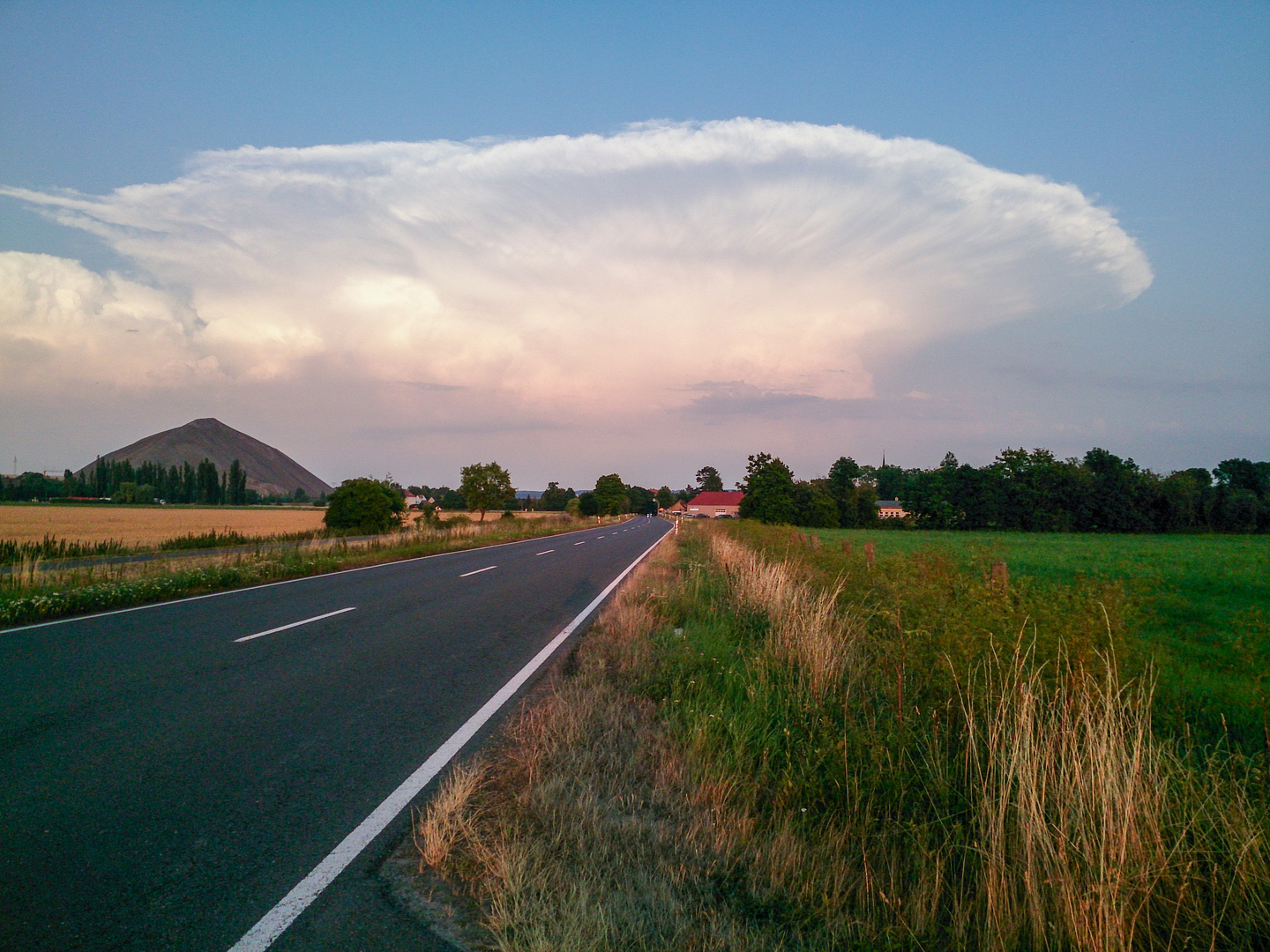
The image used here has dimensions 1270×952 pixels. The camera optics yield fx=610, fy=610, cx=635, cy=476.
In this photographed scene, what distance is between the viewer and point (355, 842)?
3.26 m

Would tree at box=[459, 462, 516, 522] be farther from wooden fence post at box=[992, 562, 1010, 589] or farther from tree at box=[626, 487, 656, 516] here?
tree at box=[626, 487, 656, 516]

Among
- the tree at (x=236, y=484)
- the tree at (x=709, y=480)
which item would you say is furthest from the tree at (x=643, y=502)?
the tree at (x=236, y=484)

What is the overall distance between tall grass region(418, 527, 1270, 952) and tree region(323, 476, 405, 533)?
39.4m

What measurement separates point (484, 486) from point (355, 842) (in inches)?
2525

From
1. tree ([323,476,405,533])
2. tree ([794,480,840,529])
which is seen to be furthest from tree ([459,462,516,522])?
tree ([794,480,840,529])

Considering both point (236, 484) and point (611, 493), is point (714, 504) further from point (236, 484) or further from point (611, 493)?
point (236, 484)

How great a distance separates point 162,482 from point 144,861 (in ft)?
479

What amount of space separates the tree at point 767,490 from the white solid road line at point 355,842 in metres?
51.2

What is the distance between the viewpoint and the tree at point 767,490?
56094 mm

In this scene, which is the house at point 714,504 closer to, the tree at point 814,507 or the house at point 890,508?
the house at point 890,508

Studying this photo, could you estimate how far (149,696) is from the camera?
18.4ft

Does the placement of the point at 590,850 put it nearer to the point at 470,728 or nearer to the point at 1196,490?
the point at 470,728

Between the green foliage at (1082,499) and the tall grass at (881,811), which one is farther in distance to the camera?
the green foliage at (1082,499)

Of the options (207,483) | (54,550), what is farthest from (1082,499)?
(207,483)
